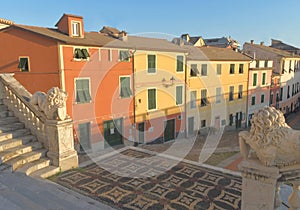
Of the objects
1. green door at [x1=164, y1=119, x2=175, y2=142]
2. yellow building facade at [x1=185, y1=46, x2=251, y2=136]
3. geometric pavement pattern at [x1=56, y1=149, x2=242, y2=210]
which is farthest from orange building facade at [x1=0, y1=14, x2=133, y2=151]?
geometric pavement pattern at [x1=56, y1=149, x2=242, y2=210]

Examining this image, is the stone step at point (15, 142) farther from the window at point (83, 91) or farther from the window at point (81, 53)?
the window at point (81, 53)

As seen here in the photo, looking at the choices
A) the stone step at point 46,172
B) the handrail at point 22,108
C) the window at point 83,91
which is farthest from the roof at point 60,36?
the stone step at point 46,172

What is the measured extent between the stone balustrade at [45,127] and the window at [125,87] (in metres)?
10.4

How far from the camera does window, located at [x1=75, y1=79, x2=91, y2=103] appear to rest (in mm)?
15711

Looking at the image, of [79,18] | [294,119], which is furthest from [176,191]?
[294,119]

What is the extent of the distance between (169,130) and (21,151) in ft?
57.3

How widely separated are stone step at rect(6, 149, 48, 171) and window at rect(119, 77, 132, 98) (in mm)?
11652

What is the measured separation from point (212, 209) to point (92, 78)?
1308 centimetres

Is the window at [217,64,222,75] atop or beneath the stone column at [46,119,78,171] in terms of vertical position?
atop

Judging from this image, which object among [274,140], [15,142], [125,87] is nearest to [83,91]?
[125,87]

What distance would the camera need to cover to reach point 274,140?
112 inches

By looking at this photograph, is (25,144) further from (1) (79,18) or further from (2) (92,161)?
(1) (79,18)

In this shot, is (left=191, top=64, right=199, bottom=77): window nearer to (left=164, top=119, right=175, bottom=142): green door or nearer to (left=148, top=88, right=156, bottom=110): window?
(left=164, top=119, right=175, bottom=142): green door

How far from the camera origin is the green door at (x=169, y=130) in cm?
2283
